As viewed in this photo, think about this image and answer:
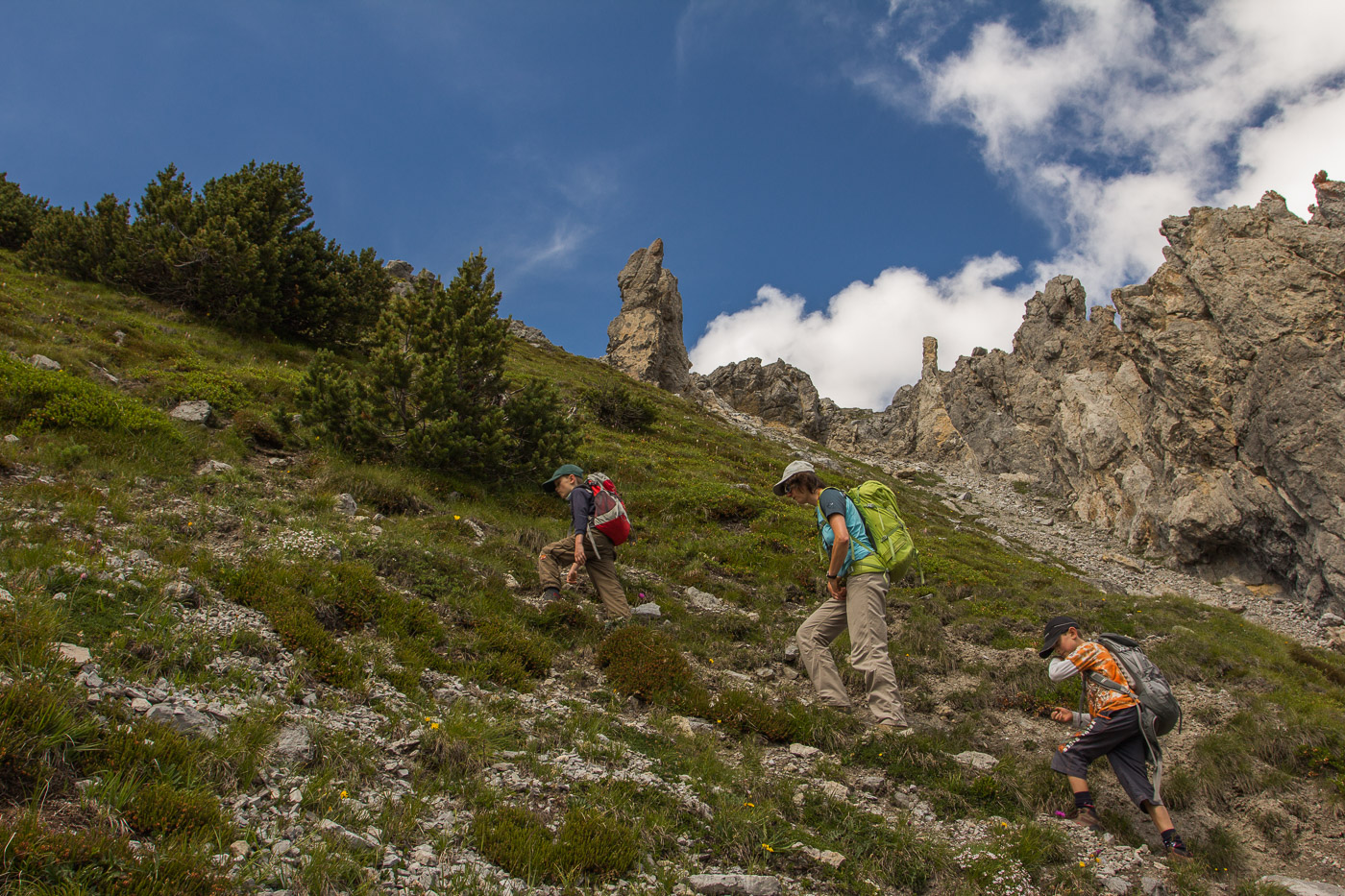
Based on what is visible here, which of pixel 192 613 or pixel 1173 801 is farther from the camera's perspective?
pixel 1173 801

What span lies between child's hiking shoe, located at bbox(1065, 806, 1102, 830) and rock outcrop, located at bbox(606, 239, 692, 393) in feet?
227

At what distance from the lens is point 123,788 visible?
3521mm

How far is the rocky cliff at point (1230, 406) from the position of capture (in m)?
28.4

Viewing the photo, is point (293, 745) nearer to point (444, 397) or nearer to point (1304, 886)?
point (1304, 886)

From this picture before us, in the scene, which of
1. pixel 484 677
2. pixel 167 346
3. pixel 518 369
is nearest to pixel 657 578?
pixel 484 677

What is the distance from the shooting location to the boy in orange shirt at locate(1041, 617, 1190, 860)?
578 centimetres

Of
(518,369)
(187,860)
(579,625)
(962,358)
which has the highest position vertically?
(962,358)

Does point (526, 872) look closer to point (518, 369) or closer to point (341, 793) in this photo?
point (341, 793)

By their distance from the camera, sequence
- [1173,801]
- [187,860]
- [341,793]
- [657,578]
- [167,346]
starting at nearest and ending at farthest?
[187,860] → [341,793] → [1173,801] → [657,578] → [167,346]

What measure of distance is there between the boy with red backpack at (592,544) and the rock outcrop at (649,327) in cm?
6454

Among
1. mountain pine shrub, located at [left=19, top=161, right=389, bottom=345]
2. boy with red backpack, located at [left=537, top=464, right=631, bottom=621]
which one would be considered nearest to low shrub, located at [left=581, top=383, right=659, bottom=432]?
mountain pine shrub, located at [left=19, top=161, right=389, bottom=345]

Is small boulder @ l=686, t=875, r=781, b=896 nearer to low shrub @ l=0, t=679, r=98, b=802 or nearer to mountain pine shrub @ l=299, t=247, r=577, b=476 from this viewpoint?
low shrub @ l=0, t=679, r=98, b=802

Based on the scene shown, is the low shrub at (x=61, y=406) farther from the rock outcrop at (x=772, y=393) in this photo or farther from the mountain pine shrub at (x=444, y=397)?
the rock outcrop at (x=772, y=393)

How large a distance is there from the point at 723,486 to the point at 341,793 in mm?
17124
